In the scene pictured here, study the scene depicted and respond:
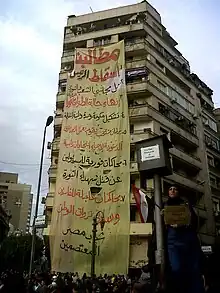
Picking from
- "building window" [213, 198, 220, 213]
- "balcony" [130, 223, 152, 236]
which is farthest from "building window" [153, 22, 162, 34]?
"balcony" [130, 223, 152, 236]

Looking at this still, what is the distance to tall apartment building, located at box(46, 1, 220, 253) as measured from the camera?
28.8 metres

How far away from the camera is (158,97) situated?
98.7ft

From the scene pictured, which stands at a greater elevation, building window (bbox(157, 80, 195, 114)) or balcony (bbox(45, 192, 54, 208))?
building window (bbox(157, 80, 195, 114))

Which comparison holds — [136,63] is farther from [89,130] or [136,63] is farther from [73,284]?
[73,284]

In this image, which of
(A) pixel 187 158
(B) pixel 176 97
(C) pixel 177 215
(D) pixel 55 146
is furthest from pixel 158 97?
(C) pixel 177 215

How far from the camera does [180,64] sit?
121 feet

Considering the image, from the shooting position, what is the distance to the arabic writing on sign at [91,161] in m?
20.7

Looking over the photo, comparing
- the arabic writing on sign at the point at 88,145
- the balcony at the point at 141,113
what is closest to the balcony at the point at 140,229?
the arabic writing on sign at the point at 88,145

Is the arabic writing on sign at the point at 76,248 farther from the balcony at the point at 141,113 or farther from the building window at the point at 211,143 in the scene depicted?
the building window at the point at 211,143

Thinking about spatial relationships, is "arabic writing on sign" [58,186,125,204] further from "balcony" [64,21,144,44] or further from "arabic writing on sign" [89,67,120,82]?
"balcony" [64,21,144,44]

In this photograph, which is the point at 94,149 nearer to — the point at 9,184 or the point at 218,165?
the point at 218,165

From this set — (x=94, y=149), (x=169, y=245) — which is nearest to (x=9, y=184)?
(x=94, y=149)

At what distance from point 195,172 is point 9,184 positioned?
256ft

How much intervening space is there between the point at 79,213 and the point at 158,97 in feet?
46.1
